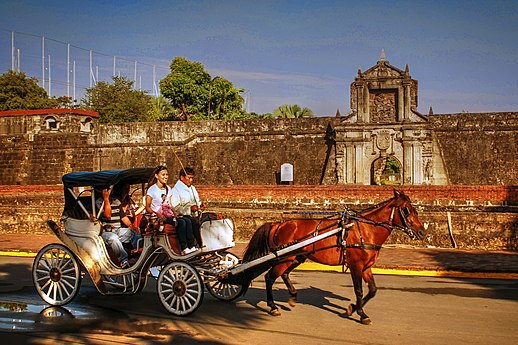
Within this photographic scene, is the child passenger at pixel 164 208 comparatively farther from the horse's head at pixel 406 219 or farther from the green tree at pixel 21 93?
the green tree at pixel 21 93

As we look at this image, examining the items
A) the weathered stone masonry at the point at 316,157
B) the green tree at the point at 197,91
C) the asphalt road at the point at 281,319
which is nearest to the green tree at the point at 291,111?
the green tree at the point at 197,91

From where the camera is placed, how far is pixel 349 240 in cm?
810

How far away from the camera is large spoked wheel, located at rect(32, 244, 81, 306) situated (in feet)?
28.4

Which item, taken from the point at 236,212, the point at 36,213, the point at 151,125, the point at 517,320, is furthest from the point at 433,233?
the point at 151,125

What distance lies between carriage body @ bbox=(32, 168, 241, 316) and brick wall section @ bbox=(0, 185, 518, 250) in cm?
717

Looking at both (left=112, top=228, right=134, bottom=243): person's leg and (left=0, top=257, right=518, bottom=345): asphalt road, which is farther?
(left=112, top=228, right=134, bottom=243): person's leg

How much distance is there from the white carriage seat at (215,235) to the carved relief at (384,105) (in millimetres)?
19335

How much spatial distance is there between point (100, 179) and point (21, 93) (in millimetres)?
39802

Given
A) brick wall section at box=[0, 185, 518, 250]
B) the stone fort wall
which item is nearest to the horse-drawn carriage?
brick wall section at box=[0, 185, 518, 250]

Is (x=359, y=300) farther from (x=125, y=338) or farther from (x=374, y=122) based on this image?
(x=374, y=122)

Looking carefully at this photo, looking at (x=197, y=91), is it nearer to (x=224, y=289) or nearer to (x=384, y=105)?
(x=384, y=105)

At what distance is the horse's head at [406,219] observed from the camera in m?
8.15

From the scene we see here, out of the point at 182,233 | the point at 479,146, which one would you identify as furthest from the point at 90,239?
the point at 479,146

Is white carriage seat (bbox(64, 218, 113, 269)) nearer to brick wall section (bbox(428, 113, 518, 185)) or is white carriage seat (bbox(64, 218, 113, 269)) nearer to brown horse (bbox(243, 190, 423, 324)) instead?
brown horse (bbox(243, 190, 423, 324))
